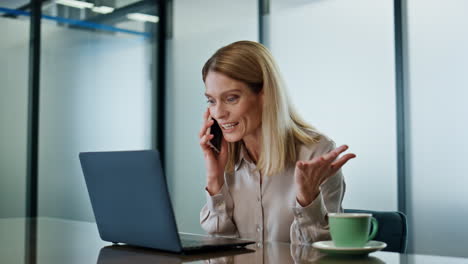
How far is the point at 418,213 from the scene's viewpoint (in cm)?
355

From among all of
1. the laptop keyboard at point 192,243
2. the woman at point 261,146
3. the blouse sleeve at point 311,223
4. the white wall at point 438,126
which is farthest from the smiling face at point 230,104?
the white wall at point 438,126

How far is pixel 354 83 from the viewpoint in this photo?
152 inches

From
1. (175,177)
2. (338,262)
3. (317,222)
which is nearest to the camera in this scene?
(338,262)

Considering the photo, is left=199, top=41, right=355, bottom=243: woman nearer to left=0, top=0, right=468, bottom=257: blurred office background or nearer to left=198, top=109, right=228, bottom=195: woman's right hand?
left=198, top=109, right=228, bottom=195: woman's right hand

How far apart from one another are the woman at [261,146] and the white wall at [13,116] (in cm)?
294

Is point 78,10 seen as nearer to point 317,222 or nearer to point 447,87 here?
point 447,87

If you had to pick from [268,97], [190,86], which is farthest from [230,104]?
[190,86]

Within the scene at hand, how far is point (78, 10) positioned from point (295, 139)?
3462 millimetres

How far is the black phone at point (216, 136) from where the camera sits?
2.01 meters

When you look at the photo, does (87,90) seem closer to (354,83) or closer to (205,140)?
(354,83)

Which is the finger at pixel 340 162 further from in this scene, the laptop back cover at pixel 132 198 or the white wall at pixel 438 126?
the white wall at pixel 438 126

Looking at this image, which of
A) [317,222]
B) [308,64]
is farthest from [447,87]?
[317,222]

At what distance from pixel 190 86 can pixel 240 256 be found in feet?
13.4

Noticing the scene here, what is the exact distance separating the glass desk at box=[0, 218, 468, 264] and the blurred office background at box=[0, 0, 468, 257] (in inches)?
95.3
